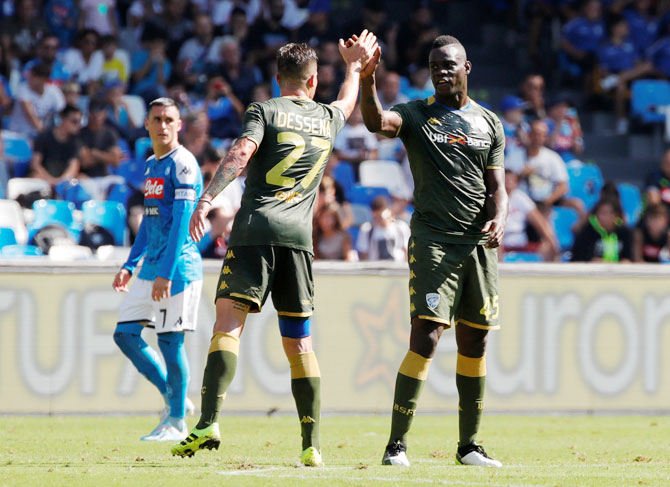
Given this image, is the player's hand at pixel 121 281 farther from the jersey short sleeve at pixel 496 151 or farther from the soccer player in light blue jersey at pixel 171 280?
the jersey short sleeve at pixel 496 151

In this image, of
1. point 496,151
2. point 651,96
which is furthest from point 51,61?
point 496,151

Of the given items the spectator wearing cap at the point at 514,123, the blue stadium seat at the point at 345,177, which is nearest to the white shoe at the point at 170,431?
the blue stadium seat at the point at 345,177

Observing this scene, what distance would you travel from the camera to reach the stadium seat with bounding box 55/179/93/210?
13953mm

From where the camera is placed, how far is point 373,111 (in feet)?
20.3

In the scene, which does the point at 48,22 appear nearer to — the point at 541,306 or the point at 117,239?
the point at 117,239

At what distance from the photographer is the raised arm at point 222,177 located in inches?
225

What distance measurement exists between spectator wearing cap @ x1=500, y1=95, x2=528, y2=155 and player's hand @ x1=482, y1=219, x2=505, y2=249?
967 centimetres

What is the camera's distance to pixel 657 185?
54.5ft

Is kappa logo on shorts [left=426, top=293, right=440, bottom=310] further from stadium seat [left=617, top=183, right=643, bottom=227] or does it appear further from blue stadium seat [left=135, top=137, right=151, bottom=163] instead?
stadium seat [left=617, top=183, right=643, bottom=227]

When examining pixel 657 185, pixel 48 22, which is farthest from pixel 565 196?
pixel 48 22

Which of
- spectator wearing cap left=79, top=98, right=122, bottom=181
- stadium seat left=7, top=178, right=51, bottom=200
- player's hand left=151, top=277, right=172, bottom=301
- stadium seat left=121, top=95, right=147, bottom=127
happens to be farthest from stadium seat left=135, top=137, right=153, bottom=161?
player's hand left=151, top=277, right=172, bottom=301

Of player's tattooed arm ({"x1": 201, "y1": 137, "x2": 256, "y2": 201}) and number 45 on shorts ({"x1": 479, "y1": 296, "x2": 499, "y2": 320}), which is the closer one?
player's tattooed arm ({"x1": 201, "y1": 137, "x2": 256, "y2": 201})

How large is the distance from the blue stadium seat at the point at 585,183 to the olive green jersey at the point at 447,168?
1028cm

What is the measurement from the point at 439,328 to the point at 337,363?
4.05 meters
